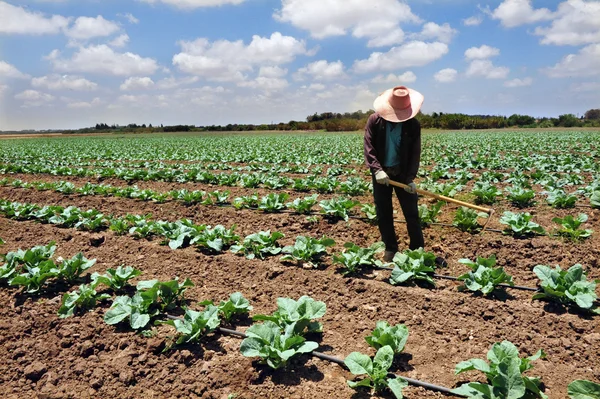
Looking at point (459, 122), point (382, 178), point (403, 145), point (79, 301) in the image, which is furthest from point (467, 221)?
point (459, 122)

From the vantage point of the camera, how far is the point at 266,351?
11.1 ft

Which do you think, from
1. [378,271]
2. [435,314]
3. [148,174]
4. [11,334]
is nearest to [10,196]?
[148,174]

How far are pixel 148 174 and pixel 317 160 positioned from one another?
6.72m

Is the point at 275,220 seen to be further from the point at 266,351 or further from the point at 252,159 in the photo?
the point at 252,159

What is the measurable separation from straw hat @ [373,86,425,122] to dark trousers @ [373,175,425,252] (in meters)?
0.84

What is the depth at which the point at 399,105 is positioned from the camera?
5.08 m

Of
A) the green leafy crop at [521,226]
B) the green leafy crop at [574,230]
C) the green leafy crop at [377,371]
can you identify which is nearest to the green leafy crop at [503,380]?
the green leafy crop at [377,371]

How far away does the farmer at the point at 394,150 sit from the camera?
5.11m

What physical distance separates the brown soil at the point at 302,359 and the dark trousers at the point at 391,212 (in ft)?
2.09

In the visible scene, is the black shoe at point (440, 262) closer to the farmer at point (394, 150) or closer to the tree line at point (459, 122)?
the farmer at point (394, 150)

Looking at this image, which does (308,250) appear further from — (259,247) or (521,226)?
(521,226)

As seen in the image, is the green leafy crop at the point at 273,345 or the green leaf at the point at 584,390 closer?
the green leaf at the point at 584,390

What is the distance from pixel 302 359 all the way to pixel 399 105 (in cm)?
307

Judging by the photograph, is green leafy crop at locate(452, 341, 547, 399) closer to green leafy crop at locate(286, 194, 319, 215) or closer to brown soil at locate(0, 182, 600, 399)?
brown soil at locate(0, 182, 600, 399)
